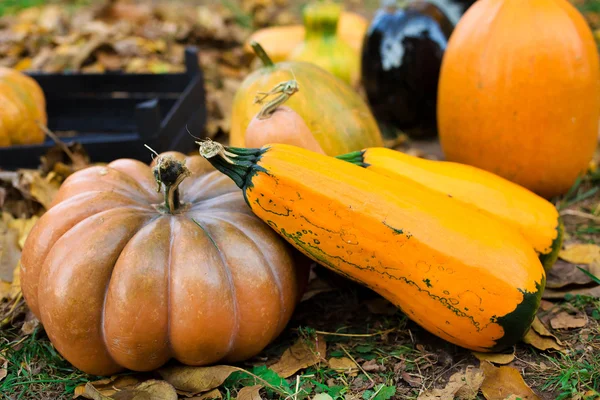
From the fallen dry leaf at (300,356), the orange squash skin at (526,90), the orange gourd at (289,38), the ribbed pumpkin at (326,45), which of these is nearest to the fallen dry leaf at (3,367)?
the fallen dry leaf at (300,356)

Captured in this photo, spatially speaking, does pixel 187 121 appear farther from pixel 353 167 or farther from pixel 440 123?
pixel 353 167

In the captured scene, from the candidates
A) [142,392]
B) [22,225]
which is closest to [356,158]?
[142,392]

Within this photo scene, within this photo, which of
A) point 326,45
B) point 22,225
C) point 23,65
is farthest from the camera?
point 23,65

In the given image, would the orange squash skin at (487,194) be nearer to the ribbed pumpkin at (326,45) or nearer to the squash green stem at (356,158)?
the squash green stem at (356,158)

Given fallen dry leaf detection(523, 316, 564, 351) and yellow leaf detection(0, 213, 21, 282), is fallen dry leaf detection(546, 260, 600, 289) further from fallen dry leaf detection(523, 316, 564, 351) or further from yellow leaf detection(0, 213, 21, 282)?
yellow leaf detection(0, 213, 21, 282)

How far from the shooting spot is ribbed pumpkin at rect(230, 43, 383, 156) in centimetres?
244

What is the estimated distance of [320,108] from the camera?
2.48 m

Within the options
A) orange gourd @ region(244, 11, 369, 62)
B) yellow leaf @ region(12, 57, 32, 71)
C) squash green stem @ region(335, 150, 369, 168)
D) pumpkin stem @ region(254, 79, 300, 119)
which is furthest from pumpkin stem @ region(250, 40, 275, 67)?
yellow leaf @ region(12, 57, 32, 71)

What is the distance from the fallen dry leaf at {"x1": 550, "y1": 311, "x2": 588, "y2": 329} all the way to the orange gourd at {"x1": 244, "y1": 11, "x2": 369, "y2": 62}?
303cm

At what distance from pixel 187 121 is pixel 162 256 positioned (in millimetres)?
1835

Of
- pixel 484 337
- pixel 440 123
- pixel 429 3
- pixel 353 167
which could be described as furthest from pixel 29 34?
pixel 484 337

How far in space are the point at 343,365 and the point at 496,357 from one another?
0.50 m

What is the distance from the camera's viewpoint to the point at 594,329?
196 centimetres

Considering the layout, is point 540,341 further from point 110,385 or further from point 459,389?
point 110,385
